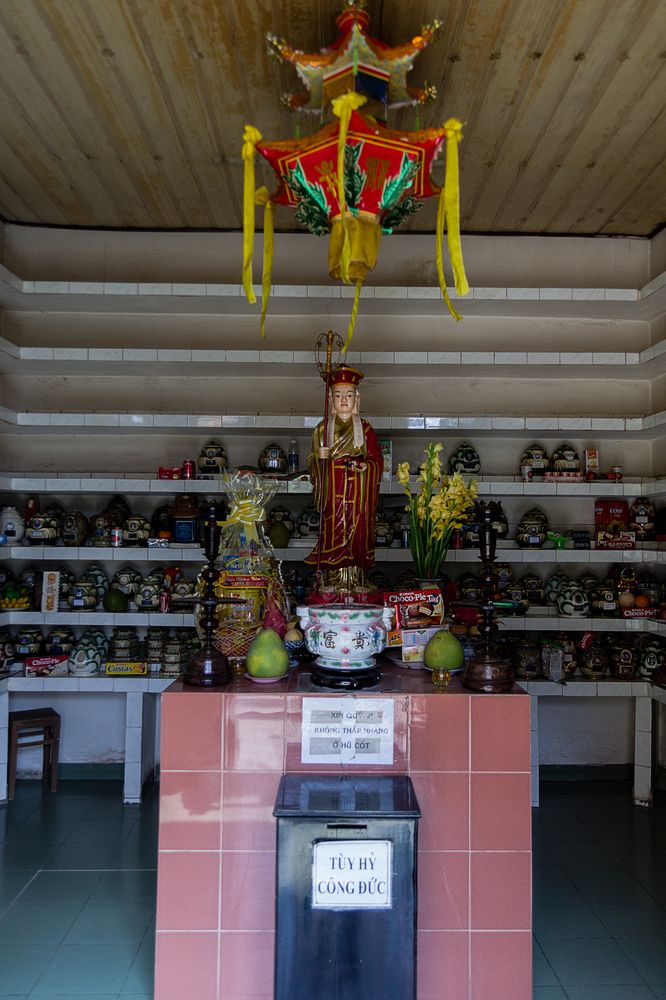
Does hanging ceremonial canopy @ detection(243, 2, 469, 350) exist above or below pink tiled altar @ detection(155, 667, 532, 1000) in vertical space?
above

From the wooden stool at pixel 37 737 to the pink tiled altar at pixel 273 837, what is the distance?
6.79 ft

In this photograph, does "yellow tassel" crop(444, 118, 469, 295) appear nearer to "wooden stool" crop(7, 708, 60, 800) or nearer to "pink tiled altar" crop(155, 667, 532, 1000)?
"pink tiled altar" crop(155, 667, 532, 1000)

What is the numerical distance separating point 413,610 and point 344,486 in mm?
744

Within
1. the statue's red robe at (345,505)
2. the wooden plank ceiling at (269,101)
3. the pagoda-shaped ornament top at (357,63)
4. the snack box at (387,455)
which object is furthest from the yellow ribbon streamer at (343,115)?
the snack box at (387,455)

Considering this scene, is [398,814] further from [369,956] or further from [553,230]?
[553,230]

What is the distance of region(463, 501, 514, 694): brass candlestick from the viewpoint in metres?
2.08

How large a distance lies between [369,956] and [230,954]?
528 millimetres

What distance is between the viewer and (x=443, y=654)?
2.22 m

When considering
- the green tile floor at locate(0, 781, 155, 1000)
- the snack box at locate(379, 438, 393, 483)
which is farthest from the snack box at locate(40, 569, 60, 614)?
the snack box at locate(379, 438, 393, 483)

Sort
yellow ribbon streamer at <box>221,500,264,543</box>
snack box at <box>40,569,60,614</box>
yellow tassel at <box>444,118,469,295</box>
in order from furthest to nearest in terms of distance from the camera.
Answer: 1. snack box at <box>40,569,60,614</box>
2. yellow ribbon streamer at <box>221,500,264,543</box>
3. yellow tassel at <box>444,118,469,295</box>

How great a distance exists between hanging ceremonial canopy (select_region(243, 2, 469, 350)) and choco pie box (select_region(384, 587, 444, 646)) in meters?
0.86

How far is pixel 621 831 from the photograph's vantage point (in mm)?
3398

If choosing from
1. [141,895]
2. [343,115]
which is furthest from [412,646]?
[343,115]

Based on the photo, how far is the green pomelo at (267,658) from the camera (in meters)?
2.13
